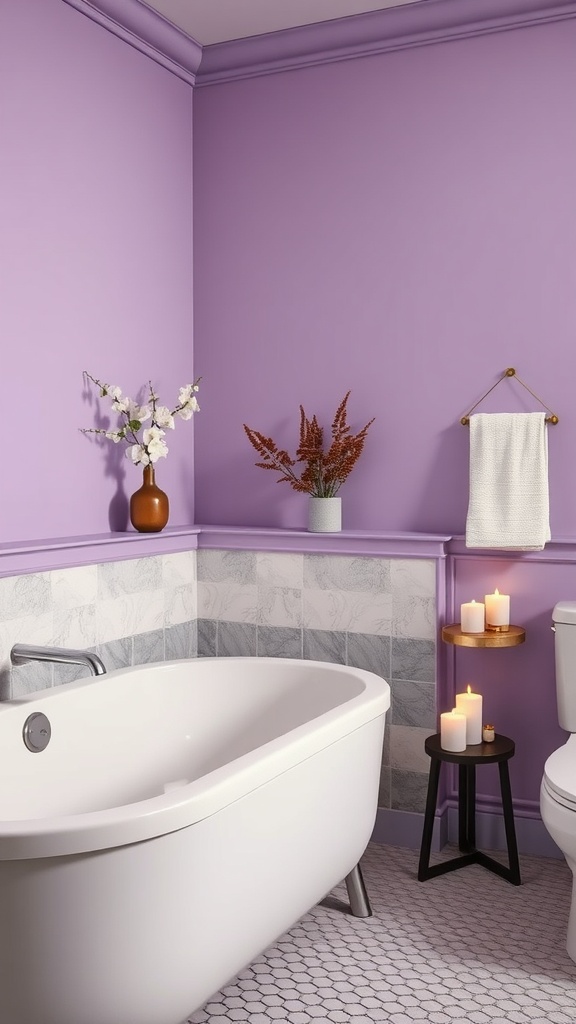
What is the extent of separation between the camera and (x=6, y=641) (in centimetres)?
244

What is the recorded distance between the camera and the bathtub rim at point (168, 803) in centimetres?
146

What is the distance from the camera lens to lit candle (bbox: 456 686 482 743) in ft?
9.09

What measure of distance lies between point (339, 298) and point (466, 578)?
101cm

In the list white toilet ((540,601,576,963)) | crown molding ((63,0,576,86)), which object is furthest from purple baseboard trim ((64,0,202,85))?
white toilet ((540,601,576,963))

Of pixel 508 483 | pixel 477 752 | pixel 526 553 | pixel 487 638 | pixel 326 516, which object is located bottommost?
pixel 477 752

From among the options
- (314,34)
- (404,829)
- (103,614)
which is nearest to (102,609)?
(103,614)

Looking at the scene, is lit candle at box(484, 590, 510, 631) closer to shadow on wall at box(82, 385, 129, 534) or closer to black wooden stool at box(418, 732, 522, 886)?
black wooden stool at box(418, 732, 522, 886)

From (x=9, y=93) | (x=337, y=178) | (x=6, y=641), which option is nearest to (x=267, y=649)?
(x=6, y=641)

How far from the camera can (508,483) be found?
9.45ft

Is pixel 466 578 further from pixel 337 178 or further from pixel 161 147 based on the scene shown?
pixel 161 147

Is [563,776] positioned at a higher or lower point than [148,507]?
lower

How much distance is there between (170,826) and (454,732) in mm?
1316

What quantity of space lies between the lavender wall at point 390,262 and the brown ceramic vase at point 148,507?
45 cm

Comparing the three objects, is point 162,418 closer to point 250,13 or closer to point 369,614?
point 369,614
